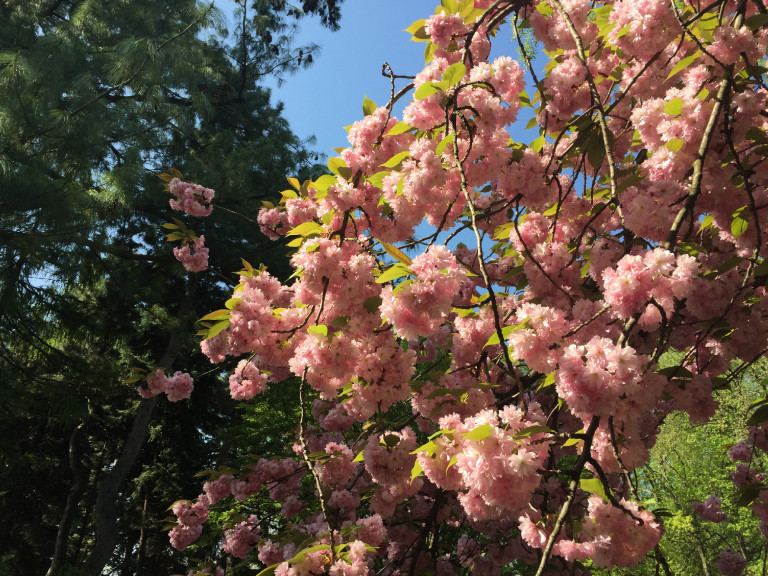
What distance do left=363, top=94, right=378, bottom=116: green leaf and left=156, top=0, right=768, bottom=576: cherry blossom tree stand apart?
15 mm

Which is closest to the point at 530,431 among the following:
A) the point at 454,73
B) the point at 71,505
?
the point at 454,73

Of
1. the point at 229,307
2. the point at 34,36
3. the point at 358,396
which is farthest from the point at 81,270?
the point at 358,396

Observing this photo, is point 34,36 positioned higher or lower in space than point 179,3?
lower

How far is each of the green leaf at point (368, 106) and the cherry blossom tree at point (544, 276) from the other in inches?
0.6

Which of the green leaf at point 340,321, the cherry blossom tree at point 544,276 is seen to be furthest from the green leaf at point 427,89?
the green leaf at point 340,321

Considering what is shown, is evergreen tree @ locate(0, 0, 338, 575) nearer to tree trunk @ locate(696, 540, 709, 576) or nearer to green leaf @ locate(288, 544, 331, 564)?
green leaf @ locate(288, 544, 331, 564)

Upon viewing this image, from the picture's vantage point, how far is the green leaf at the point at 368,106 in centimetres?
248

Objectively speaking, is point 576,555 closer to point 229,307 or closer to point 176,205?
point 229,307

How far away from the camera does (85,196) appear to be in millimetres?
7289

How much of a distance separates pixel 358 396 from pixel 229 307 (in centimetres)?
Result: 70

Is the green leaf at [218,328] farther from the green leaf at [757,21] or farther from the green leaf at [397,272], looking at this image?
the green leaf at [757,21]

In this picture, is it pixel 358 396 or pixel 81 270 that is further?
pixel 81 270

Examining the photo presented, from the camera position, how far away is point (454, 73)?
2018 mm

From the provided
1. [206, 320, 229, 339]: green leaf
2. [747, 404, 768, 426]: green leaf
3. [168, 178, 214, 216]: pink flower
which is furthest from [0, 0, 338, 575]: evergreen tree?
[747, 404, 768, 426]: green leaf
